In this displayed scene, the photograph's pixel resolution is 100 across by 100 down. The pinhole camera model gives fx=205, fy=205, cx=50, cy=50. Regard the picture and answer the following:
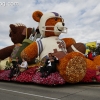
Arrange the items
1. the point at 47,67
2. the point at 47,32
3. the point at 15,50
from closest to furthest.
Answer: the point at 47,67
the point at 47,32
the point at 15,50

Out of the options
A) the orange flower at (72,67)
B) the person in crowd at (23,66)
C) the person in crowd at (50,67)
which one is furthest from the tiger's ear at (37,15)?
the orange flower at (72,67)

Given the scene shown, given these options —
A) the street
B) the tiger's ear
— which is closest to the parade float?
the tiger's ear

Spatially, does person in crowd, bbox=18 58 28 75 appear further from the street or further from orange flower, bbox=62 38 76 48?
orange flower, bbox=62 38 76 48

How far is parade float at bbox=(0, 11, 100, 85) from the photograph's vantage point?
8227 millimetres

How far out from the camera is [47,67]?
8.80 m

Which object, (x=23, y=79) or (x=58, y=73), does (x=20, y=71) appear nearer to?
(x=23, y=79)

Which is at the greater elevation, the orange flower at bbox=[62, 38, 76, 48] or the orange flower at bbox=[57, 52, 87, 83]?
the orange flower at bbox=[62, 38, 76, 48]

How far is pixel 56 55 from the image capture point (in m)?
9.30

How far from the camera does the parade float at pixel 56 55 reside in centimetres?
823

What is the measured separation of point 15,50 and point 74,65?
4728 mm

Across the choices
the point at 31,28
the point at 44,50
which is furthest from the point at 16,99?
the point at 31,28

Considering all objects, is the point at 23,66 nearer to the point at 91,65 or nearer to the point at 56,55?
the point at 56,55

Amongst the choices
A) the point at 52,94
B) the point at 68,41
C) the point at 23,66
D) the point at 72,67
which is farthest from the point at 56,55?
the point at 52,94

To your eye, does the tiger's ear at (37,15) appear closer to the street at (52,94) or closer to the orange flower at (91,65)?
the orange flower at (91,65)
